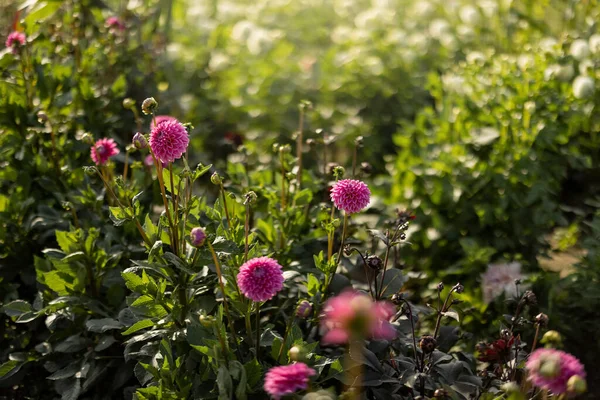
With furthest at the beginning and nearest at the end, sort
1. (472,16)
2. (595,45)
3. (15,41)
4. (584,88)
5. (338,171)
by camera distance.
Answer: (472,16) < (595,45) < (584,88) < (15,41) < (338,171)

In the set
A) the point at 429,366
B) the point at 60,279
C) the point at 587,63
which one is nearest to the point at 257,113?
the point at 587,63

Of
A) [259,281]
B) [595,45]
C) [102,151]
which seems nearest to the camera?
[259,281]

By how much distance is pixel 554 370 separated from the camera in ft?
3.09

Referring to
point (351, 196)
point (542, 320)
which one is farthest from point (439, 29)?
point (542, 320)

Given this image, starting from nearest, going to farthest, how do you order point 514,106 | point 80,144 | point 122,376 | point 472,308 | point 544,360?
1. point 544,360
2. point 122,376
3. point 472,308
4. point 80,144
5. point 514,106

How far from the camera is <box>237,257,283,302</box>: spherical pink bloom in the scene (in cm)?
112

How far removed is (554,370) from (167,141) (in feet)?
2.47

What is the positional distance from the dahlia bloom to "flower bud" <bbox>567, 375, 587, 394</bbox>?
29cm

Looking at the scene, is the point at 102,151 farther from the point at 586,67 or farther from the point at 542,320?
the point at 586,67

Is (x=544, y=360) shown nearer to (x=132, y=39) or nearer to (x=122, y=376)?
(x=122, y=376)

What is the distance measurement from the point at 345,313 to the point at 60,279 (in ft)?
2.86

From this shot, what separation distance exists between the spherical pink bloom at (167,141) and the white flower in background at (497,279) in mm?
1081

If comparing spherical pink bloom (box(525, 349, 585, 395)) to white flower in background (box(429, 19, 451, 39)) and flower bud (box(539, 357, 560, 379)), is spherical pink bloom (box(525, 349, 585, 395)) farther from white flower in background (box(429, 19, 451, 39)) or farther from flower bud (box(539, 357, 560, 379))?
white flower in background (box(429, 19, 451, 39))

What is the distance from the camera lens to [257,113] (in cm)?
304
